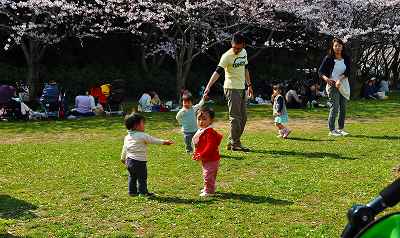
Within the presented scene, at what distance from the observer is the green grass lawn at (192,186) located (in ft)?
17.4

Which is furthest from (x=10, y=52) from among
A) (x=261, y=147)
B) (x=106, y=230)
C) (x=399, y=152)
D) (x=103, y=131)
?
(x=106, y=230)

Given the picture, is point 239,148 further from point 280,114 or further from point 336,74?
point 336,74

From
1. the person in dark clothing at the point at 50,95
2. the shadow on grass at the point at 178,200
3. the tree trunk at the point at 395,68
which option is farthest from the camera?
the tree trunk at the point at 395,68

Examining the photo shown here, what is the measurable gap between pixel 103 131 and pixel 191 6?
723 cm

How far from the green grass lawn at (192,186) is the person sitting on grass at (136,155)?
0.21 meters

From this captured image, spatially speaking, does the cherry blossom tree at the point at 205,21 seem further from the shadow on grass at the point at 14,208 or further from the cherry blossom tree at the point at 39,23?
the shadow on grass at the point at 14,208

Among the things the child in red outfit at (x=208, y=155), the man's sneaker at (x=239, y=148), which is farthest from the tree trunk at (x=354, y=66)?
the child in red outfit at (x=208, y=155)

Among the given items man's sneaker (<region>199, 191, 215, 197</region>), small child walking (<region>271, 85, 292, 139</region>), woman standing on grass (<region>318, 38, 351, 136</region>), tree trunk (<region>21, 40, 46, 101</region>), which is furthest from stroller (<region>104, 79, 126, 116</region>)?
man's sneaker (<region>199, 191, 215, 197</region>)

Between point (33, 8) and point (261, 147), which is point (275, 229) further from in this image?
point (33, 8)

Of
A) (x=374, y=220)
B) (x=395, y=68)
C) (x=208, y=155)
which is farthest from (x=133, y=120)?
(x=395, y=68)

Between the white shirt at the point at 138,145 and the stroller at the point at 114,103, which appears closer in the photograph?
the white shirt at the point at 138,145

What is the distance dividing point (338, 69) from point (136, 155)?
5.36 meters

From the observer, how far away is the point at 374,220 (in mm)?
2623

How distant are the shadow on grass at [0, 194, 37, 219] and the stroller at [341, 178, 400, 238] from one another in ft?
13.1
